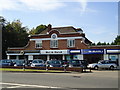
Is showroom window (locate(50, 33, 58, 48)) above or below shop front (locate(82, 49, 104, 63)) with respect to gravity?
above

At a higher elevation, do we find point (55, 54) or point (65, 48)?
point (65, 48)

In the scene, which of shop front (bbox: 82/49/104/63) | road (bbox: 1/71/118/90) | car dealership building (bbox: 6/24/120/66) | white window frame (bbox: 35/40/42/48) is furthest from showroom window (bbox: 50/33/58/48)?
road (bbox: 1/71/118/90)

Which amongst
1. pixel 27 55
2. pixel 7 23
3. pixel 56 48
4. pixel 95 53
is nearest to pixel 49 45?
pixel 56 48

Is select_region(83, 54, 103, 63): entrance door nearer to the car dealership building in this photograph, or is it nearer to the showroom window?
the car dealership building

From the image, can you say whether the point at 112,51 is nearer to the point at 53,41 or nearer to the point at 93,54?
the point at 93,54

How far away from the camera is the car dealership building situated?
1596 inches

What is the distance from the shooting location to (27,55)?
49.2 meters

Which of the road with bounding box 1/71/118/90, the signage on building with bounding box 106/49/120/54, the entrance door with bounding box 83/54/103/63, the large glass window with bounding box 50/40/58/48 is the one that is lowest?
the road with bounding box 1/71/118/90

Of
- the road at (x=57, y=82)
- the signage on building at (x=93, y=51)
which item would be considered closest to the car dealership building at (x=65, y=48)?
the signage on building at (x=93, y=51)

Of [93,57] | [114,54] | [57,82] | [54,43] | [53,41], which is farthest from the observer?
[53,41]

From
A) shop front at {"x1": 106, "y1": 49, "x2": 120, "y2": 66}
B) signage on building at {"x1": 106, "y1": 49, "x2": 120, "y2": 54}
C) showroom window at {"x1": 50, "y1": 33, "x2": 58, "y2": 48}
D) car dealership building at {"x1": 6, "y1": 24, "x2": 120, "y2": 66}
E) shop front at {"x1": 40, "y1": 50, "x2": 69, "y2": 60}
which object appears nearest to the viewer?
signage on building at {"x1": 106, "y1": 49, "x2": 120, "y2": 54}

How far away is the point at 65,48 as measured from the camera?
→ 4472 cm

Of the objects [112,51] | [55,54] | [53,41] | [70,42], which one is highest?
[53,41]

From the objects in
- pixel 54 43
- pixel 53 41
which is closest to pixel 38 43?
pixel 53 41
